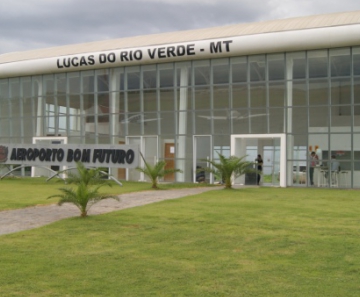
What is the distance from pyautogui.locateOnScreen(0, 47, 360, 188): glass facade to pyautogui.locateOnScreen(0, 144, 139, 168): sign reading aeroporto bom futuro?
3936mm

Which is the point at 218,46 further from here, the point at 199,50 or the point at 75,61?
the point at 75,61

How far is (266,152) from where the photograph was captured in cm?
2653

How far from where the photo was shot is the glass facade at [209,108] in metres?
25.1

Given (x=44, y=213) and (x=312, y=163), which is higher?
(x=312, y=163)

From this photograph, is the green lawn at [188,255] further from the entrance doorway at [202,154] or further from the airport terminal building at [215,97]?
the entrance doorway at [202,154]

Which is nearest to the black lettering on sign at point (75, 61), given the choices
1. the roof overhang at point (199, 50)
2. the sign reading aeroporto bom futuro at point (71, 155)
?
the roof overhang at point (199, 50)

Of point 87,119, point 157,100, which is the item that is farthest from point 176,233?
point 87,119

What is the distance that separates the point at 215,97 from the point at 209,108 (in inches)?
25.4

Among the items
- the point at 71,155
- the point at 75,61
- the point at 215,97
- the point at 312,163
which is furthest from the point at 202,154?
the point at 75,61

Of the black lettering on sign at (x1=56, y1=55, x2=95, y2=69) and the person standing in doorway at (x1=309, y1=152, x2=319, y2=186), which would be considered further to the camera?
the black lettering on sign at (x1=56, y1=55, x2=95, y2=69)

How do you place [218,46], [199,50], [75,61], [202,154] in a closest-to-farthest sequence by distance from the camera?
[218,46] → [199,50] → [202,154] → [75,61]

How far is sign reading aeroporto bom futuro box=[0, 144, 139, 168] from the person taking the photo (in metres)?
25.0

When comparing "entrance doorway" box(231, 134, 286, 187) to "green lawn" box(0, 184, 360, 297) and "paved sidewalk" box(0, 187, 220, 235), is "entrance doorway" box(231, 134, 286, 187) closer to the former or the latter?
"paved sidewalk" box(0, 187, 220, 235)

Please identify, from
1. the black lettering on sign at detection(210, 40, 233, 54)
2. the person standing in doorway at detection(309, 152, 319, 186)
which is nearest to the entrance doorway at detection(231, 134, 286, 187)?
the person standing in doorway at detection(309, 152, 319, 186)
